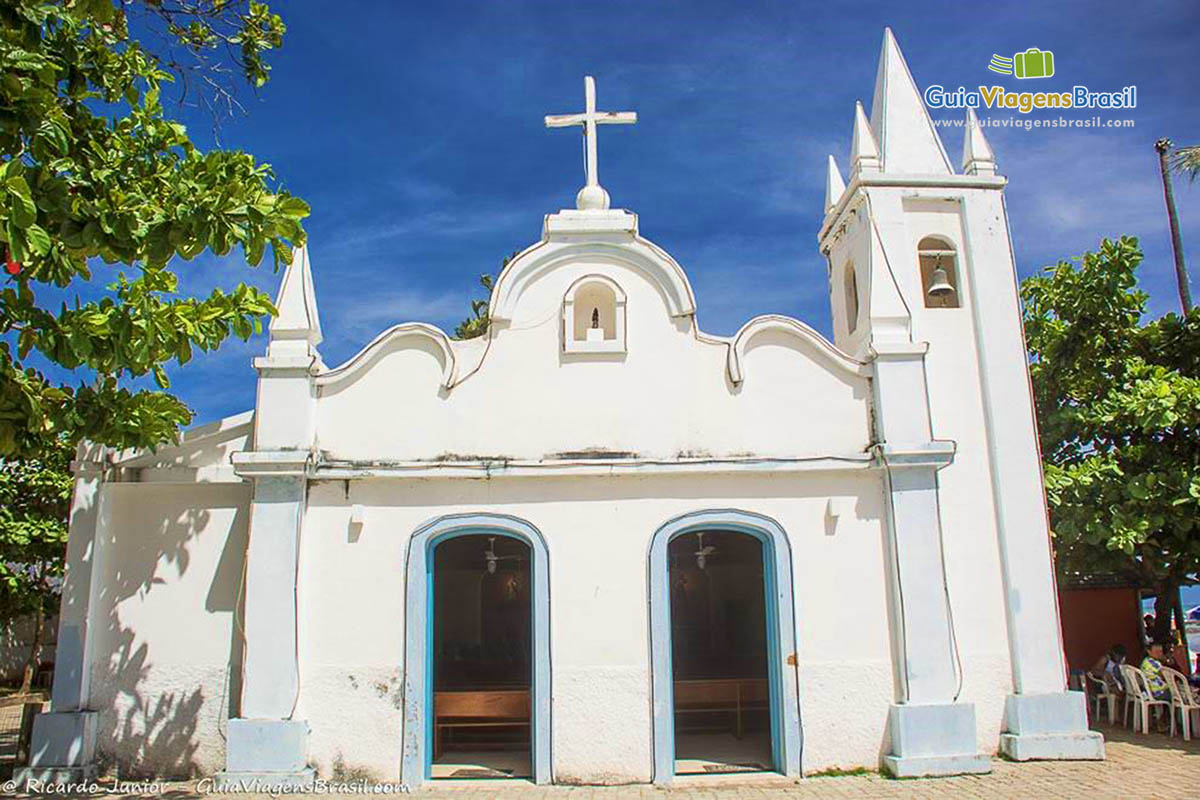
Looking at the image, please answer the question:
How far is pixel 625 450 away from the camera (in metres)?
10.5

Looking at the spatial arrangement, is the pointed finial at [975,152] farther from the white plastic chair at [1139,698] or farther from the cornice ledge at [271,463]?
the cornice ledge at [271,463]

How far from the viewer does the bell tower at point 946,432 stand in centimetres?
1023

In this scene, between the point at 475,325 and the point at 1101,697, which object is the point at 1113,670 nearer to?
the point at 1101,697

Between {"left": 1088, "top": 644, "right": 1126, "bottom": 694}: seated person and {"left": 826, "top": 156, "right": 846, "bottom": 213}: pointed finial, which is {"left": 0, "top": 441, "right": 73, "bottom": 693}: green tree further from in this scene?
{"left": 1088, "top": 644, "right": 1126, "bottom": 694}: seated person

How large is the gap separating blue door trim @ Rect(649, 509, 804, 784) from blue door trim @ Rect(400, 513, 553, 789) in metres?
1.14

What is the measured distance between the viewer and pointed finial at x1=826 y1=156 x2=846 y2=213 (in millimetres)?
13742

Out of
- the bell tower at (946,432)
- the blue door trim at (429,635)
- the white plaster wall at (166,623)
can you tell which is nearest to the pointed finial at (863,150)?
the bell tower at (946,432)

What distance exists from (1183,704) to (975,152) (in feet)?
25.3

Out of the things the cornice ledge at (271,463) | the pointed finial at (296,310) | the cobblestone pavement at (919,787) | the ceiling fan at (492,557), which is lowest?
the cobblestone pavement at (919,787)

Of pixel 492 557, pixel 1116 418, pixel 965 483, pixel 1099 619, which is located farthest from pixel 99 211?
pixel 1099 619

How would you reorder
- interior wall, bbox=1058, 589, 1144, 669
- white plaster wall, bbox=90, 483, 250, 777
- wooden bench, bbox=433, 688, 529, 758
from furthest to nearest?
interior wall, bbox=1058, 589, 1144, 669 < wooden bench, bbox=433, 688, 529, 758 < white plaster wall, bbox=90, 483, 250, 777

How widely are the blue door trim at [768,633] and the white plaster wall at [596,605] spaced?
110mm

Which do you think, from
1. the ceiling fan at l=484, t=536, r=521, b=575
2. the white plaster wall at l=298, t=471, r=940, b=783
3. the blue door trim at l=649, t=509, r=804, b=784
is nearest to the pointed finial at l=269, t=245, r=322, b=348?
the white plaster wall at l=298, t=471, r=940, b=783

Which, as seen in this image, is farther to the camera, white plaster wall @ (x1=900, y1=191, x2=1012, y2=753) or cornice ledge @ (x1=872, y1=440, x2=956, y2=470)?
white plaster wall @ (x1=900, y1=191, x2=1012, y2=753)
